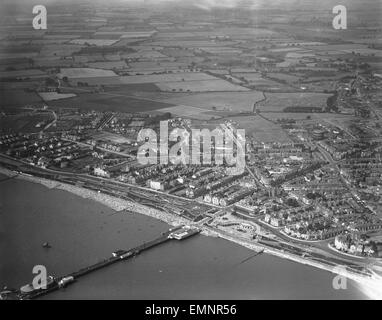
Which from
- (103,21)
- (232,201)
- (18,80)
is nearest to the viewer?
(232,201)

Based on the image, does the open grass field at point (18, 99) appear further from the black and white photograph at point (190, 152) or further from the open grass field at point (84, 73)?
the open grass field at point (84, 73)

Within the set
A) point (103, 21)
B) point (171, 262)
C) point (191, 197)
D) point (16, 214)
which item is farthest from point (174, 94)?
point (171, 262)

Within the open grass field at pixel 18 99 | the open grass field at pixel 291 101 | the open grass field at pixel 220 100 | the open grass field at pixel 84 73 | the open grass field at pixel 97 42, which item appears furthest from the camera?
the open grass field at pixel 97 42

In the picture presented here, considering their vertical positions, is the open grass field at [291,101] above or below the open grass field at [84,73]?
below

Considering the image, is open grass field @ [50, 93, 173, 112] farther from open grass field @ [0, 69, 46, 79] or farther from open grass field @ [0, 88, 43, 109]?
open grass field @ [0, 69, 46, 79]

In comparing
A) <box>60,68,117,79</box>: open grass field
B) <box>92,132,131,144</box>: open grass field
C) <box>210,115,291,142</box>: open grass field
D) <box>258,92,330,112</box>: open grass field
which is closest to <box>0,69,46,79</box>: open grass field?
<box>60,68,117,79</box>: open grass field

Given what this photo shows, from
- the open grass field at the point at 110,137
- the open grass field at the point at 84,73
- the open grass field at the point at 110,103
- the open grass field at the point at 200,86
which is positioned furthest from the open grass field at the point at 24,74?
the open grass field at the point at 200,86

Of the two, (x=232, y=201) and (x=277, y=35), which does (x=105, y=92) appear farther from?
(x=232, y=201)
